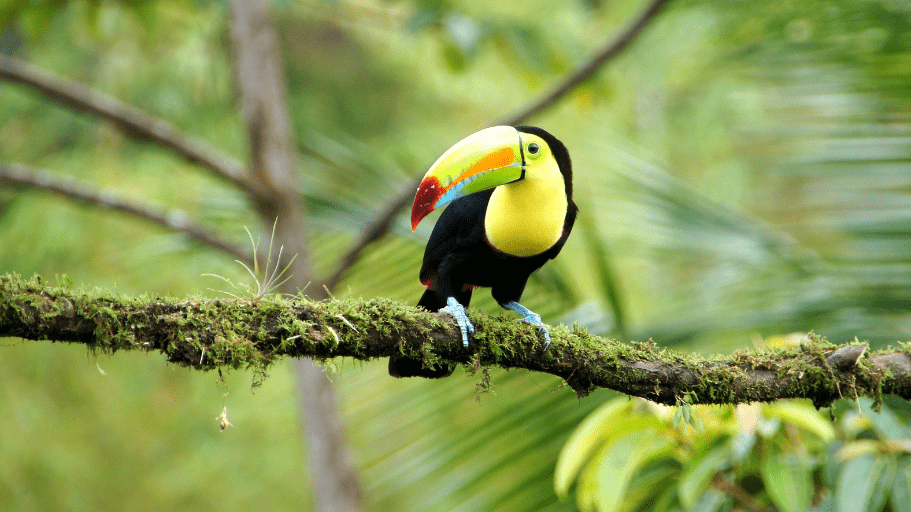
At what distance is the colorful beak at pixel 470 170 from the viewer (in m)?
1.69

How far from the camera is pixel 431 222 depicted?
339cm

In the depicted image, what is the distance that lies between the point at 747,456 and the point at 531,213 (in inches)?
36.7

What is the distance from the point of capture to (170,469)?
24.9 ft

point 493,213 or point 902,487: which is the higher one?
point 493,213

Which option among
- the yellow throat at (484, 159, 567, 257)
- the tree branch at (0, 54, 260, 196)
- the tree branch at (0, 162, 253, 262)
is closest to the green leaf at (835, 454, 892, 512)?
the yellow throat at (484, 159, 567, 257)

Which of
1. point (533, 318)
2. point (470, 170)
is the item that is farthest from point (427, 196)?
point (533, 318)

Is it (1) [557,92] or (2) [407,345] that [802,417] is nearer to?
(2) [407,345]

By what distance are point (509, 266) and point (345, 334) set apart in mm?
624

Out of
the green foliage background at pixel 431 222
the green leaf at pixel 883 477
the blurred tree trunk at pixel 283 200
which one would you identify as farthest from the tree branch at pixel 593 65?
the green leaf at pixel 883 477

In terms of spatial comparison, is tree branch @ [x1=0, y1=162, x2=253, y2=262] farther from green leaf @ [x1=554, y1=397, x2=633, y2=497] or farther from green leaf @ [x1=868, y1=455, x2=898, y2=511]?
green leaf @ [x1=868, y1=455, x2=898, y2=511]

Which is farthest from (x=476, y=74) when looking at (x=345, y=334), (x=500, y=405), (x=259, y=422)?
(x=345, y=334)

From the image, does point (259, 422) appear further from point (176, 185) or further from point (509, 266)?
point (509, 266)

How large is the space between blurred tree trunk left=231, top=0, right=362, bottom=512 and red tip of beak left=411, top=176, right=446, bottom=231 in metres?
1.68

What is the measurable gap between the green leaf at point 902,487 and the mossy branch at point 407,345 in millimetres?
242
